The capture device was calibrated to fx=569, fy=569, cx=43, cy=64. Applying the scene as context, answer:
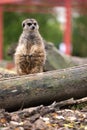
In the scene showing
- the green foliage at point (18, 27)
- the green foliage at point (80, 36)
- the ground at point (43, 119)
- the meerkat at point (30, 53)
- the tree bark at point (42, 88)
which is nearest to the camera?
the ground at point (43, 119)

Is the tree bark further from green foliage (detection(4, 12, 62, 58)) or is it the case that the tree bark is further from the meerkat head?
green foliage (detection(4, 12, 62, 58))

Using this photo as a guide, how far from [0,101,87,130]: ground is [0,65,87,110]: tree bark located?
0.24 metres

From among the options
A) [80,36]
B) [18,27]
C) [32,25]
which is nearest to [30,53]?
[32,25]

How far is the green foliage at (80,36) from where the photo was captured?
40281 millimetres

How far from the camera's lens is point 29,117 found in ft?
19.7

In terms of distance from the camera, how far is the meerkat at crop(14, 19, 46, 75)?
26.0 feet

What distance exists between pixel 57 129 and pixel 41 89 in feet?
2.71

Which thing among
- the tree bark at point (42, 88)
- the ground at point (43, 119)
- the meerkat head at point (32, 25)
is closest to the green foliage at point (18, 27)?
the meerkat head at point (32, 25)

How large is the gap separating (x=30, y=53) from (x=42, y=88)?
153 centimetres

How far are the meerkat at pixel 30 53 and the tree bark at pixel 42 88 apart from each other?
1.13 metres

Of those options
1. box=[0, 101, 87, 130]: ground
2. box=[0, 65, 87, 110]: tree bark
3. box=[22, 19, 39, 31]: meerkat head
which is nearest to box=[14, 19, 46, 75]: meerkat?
box=[22, 19, 39, 31]: meerkat head

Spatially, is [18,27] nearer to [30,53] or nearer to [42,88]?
[30,53]

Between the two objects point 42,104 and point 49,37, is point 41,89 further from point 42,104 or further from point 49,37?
point 49,37

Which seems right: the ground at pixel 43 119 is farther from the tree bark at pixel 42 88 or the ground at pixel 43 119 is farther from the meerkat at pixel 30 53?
the meerkat at pixel 30 53
